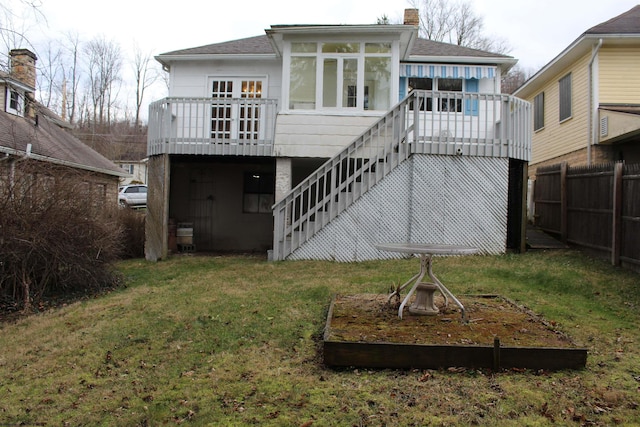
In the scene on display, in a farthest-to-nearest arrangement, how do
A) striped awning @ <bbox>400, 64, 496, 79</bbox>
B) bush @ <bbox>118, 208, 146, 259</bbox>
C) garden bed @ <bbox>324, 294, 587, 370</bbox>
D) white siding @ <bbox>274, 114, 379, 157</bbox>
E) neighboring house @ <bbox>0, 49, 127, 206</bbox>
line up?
1. striped awning @ <bbox>400, 64, 496, 79</bbox>
2. bush @ <bbox>118, 208, 146, 259</bbox>
3. white siding @ <bbox>274, 114, 379, 157</bbox>
4. neighboring house @ <bbox>0, 49, 127, 206</bbox>
5. garden bed @ <bbox>324, 294, 587, 370</bbox>

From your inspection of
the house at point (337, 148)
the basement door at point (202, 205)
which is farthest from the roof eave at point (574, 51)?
the basement door at point (202, 205)

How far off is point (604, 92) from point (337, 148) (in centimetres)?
847

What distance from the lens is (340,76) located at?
10.6 meters

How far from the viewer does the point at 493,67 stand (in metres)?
12.3

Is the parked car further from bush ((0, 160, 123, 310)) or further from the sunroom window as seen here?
bush ((0, 160, 123, 310))

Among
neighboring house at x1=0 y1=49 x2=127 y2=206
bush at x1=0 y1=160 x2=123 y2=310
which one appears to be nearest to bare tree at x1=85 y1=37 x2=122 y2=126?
neighboring house at x1=0 y1=49 x2=127 y2=206

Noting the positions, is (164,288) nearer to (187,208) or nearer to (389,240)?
(389,240)

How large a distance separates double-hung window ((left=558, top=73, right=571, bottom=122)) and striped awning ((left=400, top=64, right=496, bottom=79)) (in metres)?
3.92

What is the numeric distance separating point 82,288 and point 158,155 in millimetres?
4145

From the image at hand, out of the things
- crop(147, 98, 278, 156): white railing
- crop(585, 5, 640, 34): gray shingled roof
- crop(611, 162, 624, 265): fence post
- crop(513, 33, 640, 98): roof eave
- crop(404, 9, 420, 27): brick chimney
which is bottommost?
crop(611, 162, 624, 265): fence post

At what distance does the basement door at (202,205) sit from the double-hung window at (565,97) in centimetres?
1173

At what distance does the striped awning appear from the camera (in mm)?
12273

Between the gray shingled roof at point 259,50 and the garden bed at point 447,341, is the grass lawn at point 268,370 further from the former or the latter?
the gray shingled roof at point 259,50

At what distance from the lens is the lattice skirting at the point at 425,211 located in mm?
9172
